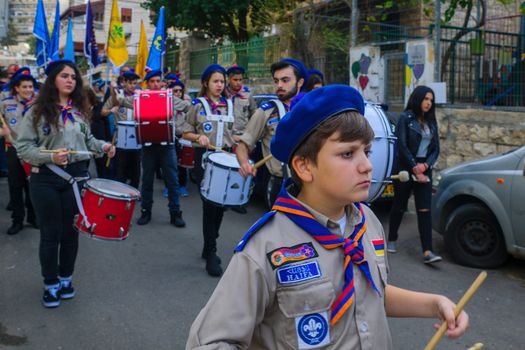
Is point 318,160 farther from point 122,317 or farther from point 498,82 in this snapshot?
point 498,82

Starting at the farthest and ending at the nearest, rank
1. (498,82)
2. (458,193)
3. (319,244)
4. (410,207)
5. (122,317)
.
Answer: (498,82)
(410,207)
(458,193)
(122,317)
(319,244)

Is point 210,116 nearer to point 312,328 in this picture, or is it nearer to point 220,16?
point 312,328

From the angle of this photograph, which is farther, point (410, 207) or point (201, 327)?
point (410, 207)

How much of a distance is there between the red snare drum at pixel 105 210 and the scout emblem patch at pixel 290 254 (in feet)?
11.6

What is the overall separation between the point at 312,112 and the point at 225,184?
159 inches

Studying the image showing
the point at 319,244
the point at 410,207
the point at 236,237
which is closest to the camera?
the point at 319,244

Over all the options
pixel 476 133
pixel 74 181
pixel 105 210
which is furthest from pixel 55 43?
pixel 105 210

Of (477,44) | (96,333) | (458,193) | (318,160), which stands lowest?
(96,333)

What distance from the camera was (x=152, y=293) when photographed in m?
5.82

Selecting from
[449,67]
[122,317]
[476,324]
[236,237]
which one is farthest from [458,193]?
[449,67]

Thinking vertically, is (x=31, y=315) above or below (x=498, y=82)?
below

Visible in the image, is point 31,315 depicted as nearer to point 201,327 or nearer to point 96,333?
point 96,333

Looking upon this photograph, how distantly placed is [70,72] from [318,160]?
3880 millimetres

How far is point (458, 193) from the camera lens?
268 inches
